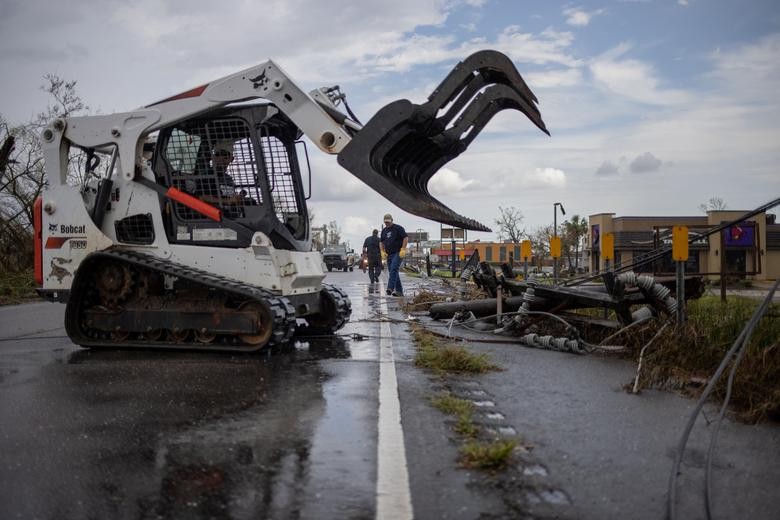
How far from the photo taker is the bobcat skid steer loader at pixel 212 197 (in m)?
7.91

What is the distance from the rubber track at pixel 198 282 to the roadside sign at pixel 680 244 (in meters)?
4.00

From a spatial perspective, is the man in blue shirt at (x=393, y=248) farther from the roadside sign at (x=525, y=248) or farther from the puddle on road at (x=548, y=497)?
the puddle on road at (x=548, y=497)

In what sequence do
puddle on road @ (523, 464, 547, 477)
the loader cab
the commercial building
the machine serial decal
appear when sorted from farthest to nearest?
the commercial building
the machine serial decal
the loader cab
puddle on road @ (523, 464, 547, 477)

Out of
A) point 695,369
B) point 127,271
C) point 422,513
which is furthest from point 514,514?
point 127,271

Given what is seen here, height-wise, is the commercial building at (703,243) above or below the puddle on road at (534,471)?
above

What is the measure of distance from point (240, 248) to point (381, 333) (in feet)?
7.70

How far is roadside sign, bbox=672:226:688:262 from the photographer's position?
7492 millimetres

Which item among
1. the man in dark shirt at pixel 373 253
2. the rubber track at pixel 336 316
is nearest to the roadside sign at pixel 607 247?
the rubber track at pixel 336 316

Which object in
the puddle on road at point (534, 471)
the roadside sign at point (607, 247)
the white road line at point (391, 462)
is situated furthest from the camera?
the roadside sign at point (607, 247)

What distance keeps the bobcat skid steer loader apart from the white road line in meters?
2.55

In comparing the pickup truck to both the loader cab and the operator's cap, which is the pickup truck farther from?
the operator's cap

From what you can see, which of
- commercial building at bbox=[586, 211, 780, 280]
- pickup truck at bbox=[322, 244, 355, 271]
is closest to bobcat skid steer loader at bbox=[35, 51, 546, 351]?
commercial building at bbox=[586, 211, 780, 280]

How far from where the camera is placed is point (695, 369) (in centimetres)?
645

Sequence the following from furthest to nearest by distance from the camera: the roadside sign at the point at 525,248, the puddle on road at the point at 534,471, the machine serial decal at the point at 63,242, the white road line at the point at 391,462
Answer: the roadside sign at the point at 525,248 < the machine serial decal at the point at 63,242 < the puddle on road at the point at 534,471 < the white road line at the point at 391,462
